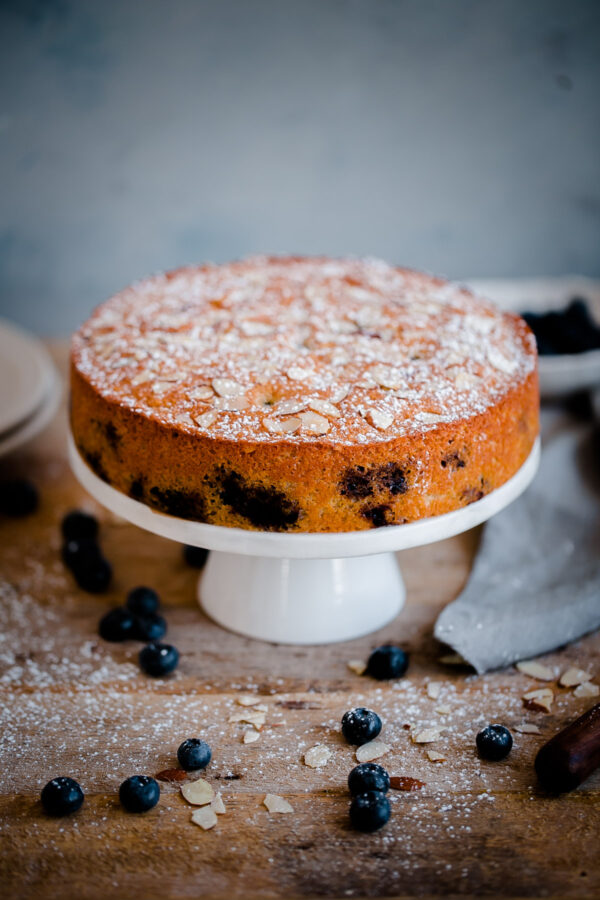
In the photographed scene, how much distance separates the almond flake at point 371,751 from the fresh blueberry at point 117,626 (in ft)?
1.14

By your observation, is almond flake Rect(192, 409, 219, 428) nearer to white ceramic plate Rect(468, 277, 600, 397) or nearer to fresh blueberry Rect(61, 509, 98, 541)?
fresh blueberry Rect(61, 509, 98, 541)

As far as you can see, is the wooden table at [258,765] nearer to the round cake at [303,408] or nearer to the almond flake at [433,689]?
the almond flake at [433,689]

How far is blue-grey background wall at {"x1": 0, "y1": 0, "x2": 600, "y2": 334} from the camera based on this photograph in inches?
69.3

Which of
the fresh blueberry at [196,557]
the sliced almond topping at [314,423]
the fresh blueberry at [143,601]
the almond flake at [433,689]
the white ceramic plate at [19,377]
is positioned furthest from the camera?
the white ceramic plate at [19,377]

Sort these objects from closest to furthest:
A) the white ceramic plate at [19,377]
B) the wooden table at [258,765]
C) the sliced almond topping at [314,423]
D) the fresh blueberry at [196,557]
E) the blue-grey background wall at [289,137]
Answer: the wooden table at [258,765] < the sliced almond topping at [314,423] < the fresh blueberry at [196,557] < the white ceramic plate at [19,377] < the blue-grey background wall at [289,137]

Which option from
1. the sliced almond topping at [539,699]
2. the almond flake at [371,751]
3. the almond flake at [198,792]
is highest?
the sliced almond topping at [539,699]

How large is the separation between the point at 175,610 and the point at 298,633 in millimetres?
185

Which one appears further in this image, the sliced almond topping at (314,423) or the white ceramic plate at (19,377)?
the white ceramic plate at (19,377)

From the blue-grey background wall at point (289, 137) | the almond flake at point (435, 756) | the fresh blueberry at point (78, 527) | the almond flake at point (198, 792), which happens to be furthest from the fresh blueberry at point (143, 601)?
the blue-grey background wall at point (289, 137)

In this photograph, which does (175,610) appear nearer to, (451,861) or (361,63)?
(451,861)

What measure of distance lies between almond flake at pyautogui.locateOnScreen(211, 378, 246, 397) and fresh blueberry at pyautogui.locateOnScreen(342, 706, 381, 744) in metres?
0.37

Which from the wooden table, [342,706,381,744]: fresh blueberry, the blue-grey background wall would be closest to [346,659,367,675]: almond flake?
the wooden table

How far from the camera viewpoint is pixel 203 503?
92 cm

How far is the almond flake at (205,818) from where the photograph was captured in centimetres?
83
